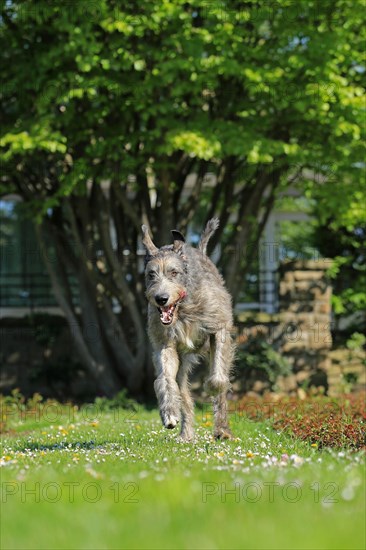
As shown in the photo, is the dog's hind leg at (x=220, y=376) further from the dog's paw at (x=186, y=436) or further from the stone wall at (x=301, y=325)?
the stone wall at (x=301, y=325)

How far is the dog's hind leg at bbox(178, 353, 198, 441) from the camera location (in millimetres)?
8297

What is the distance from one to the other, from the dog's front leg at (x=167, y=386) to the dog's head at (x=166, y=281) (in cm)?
49

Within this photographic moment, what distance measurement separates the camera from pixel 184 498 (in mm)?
4727

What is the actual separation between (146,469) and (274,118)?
904 centimetres

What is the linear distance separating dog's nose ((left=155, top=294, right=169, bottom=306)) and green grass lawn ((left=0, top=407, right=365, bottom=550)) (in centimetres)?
136

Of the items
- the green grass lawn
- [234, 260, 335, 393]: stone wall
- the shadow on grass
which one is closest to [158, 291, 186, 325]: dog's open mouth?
the green grass lawn

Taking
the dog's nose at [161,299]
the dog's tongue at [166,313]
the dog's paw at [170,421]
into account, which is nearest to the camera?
the dog's paw at [170,421]

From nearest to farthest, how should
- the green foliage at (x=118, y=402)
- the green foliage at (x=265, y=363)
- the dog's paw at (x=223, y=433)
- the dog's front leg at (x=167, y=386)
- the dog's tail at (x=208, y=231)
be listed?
the dog's front leg at (x=167, y=386) < the dog's paw at (x=223, y=433) < the dog's tail at (x=208, y=231) < the green foliage at (x=118, y=402) < the green foliage at (x=265, y=363)

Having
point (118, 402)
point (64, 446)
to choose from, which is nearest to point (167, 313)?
point (64, 446)

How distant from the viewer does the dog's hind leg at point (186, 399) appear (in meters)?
8.30

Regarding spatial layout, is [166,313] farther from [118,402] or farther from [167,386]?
[118,402]

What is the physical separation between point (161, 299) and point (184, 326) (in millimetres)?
Result: 810

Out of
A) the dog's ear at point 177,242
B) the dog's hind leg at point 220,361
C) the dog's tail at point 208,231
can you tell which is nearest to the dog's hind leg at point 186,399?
the dog's hind leg at point 220,361

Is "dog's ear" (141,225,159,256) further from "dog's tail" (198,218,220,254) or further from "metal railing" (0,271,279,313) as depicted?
"metal railing" (0,271,279,313)
